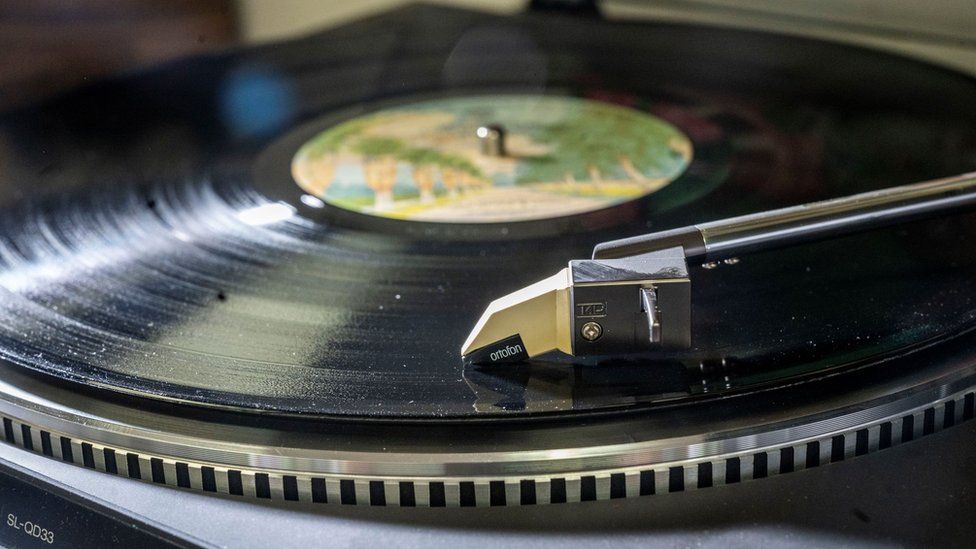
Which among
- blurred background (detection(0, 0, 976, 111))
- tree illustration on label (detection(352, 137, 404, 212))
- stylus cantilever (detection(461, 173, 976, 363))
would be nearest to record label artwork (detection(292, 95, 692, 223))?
tree illustration on label (detection(352, 137, 404, 212))

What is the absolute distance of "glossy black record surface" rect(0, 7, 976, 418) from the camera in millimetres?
590

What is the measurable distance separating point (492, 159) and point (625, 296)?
1.52 ft

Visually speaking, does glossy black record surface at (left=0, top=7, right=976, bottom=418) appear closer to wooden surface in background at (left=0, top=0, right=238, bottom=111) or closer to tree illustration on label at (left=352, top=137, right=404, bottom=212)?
tree illustration on label at (left=352, top=137, right=404, bottom=212)

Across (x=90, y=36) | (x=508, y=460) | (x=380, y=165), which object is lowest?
(x=508, y=460)

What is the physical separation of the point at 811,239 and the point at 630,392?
0.55 feet

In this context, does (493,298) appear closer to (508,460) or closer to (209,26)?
(508,460)

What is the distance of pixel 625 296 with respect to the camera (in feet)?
1.85

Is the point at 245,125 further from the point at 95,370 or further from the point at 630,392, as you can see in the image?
the point at 630,392

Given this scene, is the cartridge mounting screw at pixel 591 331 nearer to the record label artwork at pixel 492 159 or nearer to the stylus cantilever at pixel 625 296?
the stylus cantilever at pixel 625 296

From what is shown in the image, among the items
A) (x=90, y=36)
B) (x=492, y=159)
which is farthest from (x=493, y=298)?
(x=90, y=36)

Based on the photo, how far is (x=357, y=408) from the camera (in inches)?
22.0

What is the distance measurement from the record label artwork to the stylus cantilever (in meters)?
0.24

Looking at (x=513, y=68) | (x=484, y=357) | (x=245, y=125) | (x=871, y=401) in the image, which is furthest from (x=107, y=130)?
(x=871, y=401)

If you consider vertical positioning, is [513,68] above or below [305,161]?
above
